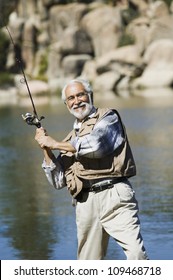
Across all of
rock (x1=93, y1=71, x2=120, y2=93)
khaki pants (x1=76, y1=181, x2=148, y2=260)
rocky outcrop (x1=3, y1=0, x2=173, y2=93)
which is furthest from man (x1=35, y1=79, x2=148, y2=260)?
rock (x1=93, y1=71, x2=120, y2=93)

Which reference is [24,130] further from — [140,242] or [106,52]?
[106,52]

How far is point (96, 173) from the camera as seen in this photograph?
6.37 metres

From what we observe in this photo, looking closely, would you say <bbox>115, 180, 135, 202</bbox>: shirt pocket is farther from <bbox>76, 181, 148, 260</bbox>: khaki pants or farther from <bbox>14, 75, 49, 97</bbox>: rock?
<bbox>14, 75, 49, 97</bbox>: rock

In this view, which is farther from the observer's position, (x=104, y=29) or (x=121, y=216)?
(x=104, y=29)

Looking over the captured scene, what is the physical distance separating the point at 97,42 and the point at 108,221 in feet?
201

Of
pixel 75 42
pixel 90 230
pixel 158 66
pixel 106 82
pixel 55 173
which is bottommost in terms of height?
pixel 106 82

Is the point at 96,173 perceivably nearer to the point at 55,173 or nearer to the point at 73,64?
the point at 55,173

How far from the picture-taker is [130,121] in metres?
27.9

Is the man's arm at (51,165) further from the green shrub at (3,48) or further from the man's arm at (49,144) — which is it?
the green shrub at (3,48)

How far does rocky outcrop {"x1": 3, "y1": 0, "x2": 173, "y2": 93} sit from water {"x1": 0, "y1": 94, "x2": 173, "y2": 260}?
31418 mm

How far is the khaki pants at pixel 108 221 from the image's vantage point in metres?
6.28

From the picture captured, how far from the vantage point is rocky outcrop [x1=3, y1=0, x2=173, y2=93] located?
2269 inches

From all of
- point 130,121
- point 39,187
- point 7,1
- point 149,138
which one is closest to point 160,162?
point 39,187

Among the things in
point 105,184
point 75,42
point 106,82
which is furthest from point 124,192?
point 75,42
